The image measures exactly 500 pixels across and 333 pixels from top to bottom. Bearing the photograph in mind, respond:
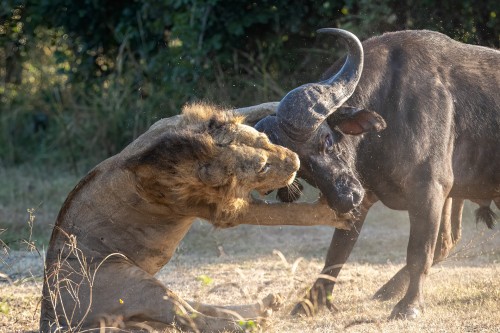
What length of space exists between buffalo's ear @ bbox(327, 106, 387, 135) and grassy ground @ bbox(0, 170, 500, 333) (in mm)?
985

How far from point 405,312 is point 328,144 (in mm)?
1226

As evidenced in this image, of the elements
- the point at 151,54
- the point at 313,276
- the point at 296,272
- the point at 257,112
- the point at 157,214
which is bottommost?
the point at 151,54

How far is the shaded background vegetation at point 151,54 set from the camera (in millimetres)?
11336

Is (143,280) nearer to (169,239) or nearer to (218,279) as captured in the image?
(169,239)

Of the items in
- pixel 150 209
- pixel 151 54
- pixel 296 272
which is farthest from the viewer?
pixel 151 54

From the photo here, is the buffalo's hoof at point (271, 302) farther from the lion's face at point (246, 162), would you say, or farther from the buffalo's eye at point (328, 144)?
the buffalo's eye at point (328, 144)

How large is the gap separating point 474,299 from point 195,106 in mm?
2567

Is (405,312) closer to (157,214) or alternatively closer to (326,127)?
(326,127)

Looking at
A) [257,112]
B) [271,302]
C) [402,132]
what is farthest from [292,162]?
[402,132]

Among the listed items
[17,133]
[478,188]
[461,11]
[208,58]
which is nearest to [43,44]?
[17,133]

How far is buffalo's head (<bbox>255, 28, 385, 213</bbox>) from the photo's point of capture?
19.8 feet

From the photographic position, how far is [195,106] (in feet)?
18.4

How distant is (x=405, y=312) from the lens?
633 cm

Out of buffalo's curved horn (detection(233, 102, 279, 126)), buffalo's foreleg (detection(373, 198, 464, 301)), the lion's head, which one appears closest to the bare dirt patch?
buffalo's foreleg (detection(373, 198, 464, 301))
